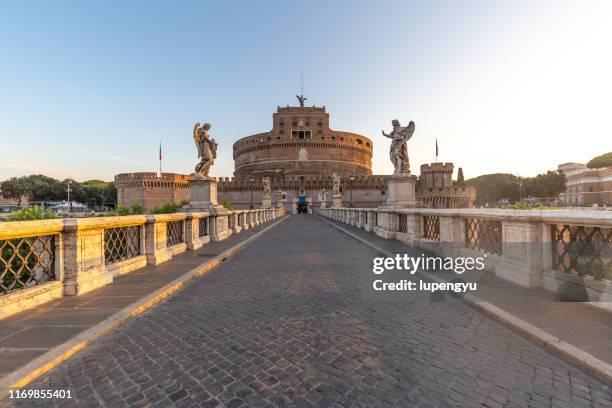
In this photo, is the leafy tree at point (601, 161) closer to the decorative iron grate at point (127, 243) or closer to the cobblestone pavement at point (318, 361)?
the cobblestone pavement at point (318, 361)

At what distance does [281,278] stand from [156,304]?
232 centimetres

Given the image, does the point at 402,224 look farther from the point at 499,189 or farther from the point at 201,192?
the point at 499,189

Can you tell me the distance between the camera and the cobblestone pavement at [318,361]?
233 centimetres

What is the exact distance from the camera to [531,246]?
190 inches

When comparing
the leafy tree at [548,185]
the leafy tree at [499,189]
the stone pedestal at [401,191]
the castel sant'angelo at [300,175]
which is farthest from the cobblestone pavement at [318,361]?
the leafy tree at [499,189]

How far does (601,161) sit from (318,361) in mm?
116327

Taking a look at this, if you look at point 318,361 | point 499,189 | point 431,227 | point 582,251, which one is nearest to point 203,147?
point 431,227

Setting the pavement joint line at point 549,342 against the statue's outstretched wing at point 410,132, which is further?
the statue's outstretched wing at point 410,132

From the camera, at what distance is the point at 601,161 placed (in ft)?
276

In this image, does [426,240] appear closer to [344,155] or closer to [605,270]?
[605,270]

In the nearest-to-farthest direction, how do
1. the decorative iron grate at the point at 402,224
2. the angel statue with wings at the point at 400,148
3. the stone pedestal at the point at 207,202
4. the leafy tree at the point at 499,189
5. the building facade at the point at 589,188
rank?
the decorative iron grate at the point at 402,224, the stone pedestal at the point at 207,202, the angel statue with wings at the point at 400,148, the building facade at the point at 589,188, the leafy tree at the point at 499,189

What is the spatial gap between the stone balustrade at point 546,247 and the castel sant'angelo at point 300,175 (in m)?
55.0

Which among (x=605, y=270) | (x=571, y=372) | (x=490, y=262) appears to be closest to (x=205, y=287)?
(x=571, y=372)

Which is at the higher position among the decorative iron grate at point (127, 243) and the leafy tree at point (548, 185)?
the leafy tree at point (548, 185)
